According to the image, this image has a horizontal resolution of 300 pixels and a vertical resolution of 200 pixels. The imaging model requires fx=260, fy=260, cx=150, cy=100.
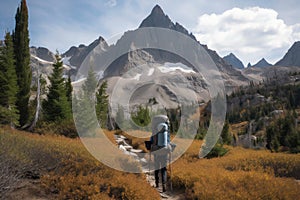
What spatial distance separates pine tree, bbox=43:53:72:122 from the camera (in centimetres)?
2412

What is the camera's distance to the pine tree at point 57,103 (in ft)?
79.2

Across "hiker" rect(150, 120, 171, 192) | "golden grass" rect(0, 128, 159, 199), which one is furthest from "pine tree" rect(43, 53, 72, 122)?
"hiker" rect(150, 120, 171, 192)

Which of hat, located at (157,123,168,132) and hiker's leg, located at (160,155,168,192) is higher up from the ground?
hat, located at (157,123,168,132)

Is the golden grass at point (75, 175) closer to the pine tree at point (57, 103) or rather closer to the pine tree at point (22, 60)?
the pine tree at point (57, 103)

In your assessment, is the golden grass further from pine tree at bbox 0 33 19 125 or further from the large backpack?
pine tree at bbox 0 33 19 125

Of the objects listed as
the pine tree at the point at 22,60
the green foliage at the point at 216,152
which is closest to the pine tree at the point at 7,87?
the pine tree at the point at 22,60

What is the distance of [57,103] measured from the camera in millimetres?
23781

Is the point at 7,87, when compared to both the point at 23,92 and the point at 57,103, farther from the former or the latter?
the point at 23,92

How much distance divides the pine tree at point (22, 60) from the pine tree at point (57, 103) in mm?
2585

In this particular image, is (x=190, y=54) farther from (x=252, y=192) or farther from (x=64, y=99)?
(x=64, y=99)

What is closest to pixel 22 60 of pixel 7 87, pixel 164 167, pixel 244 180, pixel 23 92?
pixel 23 92

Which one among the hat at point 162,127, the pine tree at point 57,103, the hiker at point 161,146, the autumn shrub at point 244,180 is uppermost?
the pine tree at point 57,103

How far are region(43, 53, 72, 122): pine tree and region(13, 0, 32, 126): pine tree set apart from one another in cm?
259

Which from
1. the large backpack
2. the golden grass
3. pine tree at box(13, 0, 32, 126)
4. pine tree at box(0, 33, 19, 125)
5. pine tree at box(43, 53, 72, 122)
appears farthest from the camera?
pine tree at box(13, 0, 32, 126)
